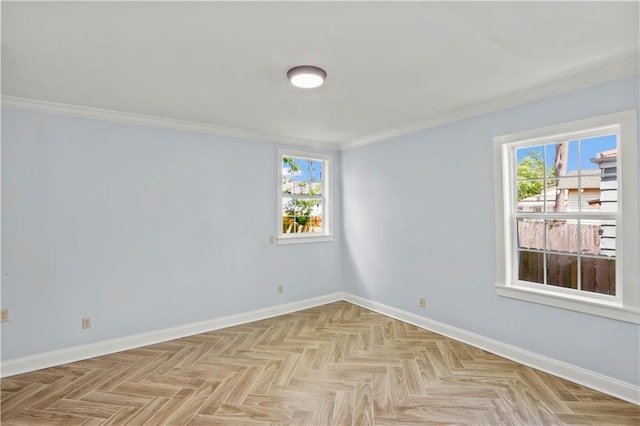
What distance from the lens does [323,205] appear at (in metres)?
5.16

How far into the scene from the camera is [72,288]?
3.21 m

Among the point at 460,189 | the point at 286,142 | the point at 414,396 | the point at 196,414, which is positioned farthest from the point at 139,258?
the point at 460,189

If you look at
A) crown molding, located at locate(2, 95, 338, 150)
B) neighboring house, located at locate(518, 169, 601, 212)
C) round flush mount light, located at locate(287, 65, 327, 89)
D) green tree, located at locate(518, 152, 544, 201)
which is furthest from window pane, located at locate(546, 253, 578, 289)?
crown molding, located at locate(2, 95, 338, 150)

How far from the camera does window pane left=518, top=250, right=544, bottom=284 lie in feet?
10.0

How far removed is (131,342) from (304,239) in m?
2.42

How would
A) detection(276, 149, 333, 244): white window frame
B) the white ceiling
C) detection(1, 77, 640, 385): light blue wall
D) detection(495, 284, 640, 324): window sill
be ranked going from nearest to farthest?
the white ceiling, detection(495, 284, 640, 324): window sill, detection(1, 77, 640, 385): light blue wall, detection(276, 149, 333, 244): white window frame

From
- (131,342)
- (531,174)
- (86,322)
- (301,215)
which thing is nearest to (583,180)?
(531,174)

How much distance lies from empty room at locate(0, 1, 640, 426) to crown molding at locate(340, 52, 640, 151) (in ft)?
0.06

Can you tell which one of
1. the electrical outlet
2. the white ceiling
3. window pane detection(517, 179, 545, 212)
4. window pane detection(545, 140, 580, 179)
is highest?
the white ceiling

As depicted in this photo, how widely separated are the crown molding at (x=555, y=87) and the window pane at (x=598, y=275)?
1.42m

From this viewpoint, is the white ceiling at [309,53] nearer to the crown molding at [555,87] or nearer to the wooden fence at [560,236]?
the crown molding at [555,87]

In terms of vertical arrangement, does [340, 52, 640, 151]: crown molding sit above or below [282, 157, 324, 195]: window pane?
above

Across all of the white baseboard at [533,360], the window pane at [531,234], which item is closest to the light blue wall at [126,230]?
the white baseboard at [533,360]

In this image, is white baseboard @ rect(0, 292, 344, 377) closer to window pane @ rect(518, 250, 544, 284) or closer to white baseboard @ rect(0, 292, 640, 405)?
white baseboard @ rect(0, 292, 640, 405)
